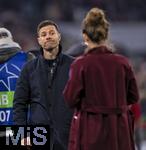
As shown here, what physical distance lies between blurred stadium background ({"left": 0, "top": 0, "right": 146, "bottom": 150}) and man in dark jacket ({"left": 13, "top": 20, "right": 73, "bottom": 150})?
26.4 feet

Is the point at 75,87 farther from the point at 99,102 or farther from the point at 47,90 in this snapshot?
the point at 47,90

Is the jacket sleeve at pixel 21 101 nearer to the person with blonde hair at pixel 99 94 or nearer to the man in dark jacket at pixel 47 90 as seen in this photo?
the man in dark jacket at pixel 47 90

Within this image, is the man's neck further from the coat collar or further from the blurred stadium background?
the blurred stadium background

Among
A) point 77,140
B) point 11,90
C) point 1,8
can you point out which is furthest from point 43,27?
point 1,8

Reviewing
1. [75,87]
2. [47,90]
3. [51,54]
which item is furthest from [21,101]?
[75,87]

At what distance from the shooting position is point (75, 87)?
14.9ft

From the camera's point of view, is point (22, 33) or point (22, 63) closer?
point (22, 63)

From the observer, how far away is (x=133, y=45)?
46.4 feet

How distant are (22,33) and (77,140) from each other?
991cm

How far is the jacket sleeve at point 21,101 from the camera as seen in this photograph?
17.2 ft

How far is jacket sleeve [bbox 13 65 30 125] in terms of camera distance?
5246 mm

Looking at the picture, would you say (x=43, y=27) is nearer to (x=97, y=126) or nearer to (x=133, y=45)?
(x=97, y=126)

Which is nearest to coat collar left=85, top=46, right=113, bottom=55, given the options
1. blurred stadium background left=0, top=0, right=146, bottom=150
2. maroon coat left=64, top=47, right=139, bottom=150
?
maroon coat left=64, top=47, right=139, bottom=150

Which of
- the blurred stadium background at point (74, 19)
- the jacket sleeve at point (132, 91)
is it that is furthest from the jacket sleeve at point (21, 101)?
the blurred stadium background at point (74, 19)
